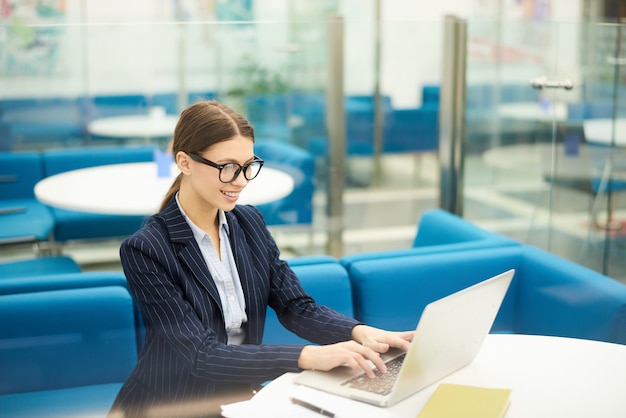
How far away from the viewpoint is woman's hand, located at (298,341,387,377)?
1741 millimetres

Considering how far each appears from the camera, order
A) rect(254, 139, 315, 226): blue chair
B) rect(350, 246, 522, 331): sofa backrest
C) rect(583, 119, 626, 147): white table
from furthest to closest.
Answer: rect(254, 139, 315, 226): blue chair
rect(583, 119, 626, 147): white table
rect(350, 246, 522, 331): sofa backrest

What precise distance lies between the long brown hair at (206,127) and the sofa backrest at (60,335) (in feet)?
2.74

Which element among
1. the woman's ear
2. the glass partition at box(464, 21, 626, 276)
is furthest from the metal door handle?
the woman's ear

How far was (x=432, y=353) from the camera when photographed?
5.53 feet

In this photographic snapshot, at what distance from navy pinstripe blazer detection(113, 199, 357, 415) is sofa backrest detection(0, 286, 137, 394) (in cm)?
61

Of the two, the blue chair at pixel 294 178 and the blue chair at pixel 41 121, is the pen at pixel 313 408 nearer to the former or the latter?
the blue chair at pixel 294 178

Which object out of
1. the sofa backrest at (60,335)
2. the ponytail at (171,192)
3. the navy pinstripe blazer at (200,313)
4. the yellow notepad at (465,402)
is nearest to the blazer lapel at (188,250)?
the navy pinstripe blazer at (200,313)

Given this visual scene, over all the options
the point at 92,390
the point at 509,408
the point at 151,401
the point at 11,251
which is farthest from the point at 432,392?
the point at 11,251

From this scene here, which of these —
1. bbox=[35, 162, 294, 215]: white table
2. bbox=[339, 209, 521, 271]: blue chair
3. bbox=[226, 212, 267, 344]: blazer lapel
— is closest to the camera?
bbox=[226, 212, 267, 344]: blazer lapel

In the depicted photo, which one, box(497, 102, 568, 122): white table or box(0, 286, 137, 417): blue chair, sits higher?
box(497, 102, 568, 122): white table

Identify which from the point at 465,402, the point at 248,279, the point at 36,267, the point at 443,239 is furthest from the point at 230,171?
the point at 36,267

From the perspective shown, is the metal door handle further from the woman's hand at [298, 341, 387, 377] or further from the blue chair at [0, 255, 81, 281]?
the woman's hand at [298, 341, 387, 377]

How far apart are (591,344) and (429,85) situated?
308cm

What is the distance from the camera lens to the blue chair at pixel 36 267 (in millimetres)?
3479
